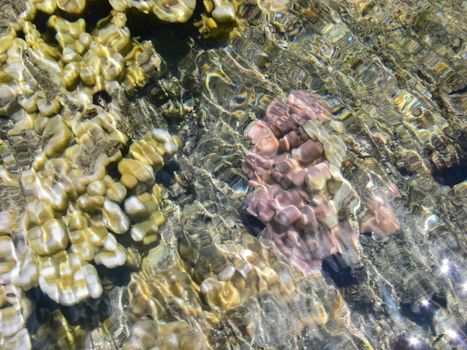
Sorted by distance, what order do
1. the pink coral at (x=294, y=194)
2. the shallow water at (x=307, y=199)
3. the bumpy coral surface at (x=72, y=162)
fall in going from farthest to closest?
the pink coral at (x=294, y=194), the shallow water at (x=307, y=199), the bumpy coral surface at (x=72, y=162)

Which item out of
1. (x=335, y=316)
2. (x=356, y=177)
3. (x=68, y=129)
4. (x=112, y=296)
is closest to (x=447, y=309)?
(x=335, y=316)

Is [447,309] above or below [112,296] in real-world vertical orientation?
above

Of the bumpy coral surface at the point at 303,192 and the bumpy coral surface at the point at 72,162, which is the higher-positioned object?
the bumpy coral surface at the point at 303,192

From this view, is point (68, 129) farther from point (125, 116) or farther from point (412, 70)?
point (412, 70)

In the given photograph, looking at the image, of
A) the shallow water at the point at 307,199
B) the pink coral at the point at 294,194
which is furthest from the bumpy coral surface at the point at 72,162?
the pink coral at the point at 294,194

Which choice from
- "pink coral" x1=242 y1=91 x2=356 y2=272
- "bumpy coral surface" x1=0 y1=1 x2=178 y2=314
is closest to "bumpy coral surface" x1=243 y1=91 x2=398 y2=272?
"pink coral" x1=242 y1=91 x2=356 y2=272

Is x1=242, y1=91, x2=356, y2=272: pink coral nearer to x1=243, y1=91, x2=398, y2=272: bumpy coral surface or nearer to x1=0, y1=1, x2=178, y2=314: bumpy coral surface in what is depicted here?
x1=243, y1=91, x2=398, y2=272: bumpy coral surface

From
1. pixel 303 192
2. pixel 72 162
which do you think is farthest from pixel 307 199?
pixel 72 162

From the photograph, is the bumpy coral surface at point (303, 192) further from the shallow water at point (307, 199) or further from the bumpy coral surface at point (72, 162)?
the bumpy coral surface at point (72, 162)
